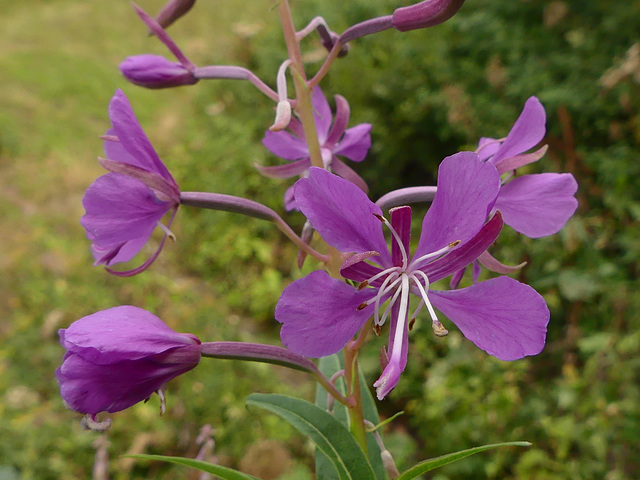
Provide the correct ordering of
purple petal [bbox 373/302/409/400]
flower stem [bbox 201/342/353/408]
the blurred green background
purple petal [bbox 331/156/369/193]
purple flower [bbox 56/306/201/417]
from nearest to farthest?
1. purple petal [bbox 373/302/409/400]
2. purple flower [bbox 56/306/201/417]
3. flower stem [bbox 201/342/353/408]
4. purple petal [bbox 331/156/369/193]
5. the blurred green background

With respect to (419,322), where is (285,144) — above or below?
above

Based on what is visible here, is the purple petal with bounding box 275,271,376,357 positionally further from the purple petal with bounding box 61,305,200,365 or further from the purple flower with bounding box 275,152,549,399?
the purple petal with bounding box 61,305,200,365

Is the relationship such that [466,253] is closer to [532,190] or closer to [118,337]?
[532,190]

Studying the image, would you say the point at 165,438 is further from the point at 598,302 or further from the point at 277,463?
the point at 598,302

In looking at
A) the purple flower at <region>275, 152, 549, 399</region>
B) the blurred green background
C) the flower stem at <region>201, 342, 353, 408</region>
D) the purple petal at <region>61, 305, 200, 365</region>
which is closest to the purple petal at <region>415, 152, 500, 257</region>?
the purple flower at <region>275, 152, 549, 399</region>

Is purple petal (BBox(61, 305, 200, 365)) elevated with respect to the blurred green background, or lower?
elevated

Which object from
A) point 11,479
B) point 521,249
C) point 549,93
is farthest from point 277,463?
point 549,93

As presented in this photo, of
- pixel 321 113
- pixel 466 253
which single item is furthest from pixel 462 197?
pixel 321 113
